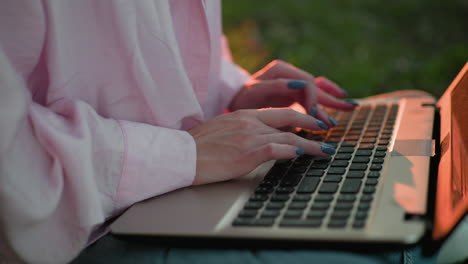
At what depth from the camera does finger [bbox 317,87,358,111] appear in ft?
4.65

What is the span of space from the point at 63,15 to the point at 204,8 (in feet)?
1.00

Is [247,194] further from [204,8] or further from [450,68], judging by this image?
[450,68]

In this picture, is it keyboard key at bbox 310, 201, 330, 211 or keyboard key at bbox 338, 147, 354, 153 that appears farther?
keyboard key at bbox 338, 147, 354, 153

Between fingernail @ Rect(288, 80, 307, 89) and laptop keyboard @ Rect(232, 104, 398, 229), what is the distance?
0.16 m

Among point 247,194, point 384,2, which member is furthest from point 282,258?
point 384,2

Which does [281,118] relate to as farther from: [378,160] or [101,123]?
[101,123]

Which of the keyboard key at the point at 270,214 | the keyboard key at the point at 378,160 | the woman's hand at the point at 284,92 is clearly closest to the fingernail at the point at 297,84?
the woman's hand at the point at 284,92

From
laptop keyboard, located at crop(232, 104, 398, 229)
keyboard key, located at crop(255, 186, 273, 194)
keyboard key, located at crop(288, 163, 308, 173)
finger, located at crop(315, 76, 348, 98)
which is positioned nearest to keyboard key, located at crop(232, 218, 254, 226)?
laptop keyboard, located at crop(232, 104, 398, 229)

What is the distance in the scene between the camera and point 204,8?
114cm

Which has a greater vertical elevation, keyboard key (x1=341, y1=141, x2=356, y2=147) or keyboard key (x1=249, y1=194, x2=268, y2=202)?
keyboard key (x1=249, y1=194, x2=268, y2=202)

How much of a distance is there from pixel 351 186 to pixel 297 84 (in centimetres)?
50

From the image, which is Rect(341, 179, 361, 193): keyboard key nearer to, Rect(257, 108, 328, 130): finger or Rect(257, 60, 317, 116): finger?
Rect(257, 108, 328, 130): finger

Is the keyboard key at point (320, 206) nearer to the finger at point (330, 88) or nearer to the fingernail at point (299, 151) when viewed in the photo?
the fingernail at point (299, 151)

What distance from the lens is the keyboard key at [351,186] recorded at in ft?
2.86
